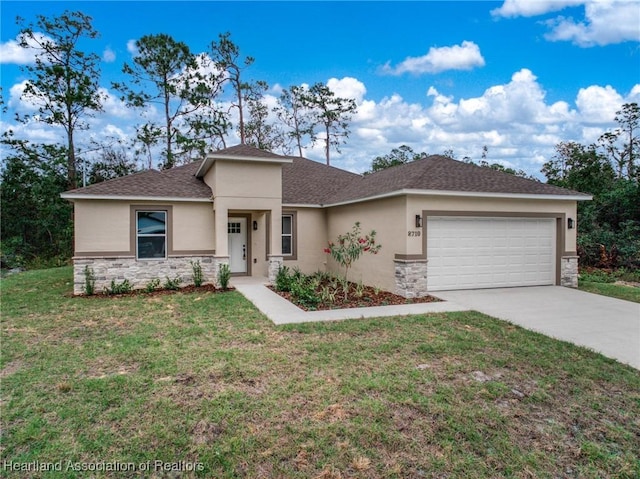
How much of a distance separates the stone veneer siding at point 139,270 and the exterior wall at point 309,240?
2986 mm

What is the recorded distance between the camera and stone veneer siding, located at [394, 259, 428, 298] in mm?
9773

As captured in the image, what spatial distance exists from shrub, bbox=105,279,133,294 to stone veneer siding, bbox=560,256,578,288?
1318 centimetres

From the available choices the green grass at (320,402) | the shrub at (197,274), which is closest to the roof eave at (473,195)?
the green grass at (320,402)

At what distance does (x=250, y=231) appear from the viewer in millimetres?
14234

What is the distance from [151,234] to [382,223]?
7.28 m

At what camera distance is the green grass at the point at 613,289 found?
9.79 metres

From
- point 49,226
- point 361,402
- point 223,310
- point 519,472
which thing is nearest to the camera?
point 519,472

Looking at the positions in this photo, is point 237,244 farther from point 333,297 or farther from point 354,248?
point 333,297

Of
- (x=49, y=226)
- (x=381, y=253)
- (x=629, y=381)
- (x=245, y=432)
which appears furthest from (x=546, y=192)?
(x=49, y=226)

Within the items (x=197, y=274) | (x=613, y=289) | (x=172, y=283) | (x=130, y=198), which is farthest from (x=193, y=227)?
(x=613, y=289)

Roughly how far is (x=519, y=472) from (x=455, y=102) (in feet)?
66.2

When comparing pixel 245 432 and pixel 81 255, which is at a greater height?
pixel 81 255

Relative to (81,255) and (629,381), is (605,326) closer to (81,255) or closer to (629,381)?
(629,381)

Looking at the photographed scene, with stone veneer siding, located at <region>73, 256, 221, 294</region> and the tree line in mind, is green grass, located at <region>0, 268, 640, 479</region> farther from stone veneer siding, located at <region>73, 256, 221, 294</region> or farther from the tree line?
the tree line
